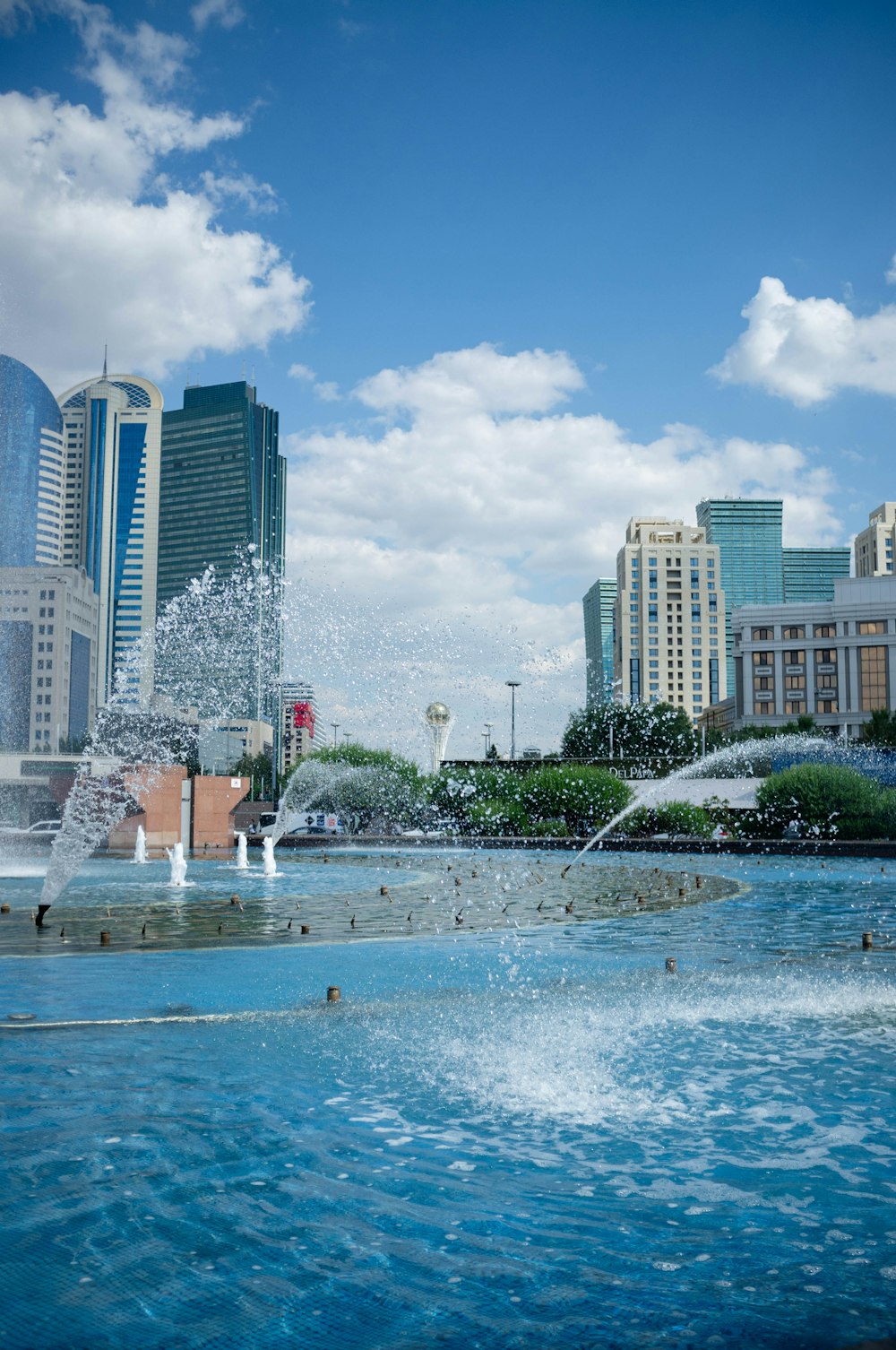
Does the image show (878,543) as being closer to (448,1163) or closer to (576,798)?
(576,798)

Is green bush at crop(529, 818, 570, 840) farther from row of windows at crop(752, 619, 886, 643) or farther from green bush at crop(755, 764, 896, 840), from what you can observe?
row of windows at crop(752, 619, 886, 643)

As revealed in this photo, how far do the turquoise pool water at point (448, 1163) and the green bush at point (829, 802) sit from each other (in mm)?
32048

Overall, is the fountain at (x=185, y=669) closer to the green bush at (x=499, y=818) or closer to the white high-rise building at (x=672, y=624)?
the green bush at (x=499, y=818)

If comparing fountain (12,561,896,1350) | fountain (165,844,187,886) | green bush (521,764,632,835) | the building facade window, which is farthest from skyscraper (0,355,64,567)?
the building facade window

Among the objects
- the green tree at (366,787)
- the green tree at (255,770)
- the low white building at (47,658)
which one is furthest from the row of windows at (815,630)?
the low white building at (47,658)

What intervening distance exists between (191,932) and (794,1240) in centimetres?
1279

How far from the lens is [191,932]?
55.8 ft

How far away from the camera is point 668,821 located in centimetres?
4550

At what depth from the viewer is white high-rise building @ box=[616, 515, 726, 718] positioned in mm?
164750

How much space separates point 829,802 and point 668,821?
21.4ft

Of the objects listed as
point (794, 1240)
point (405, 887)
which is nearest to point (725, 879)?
point (405, 887)

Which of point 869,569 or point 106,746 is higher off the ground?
point 869,569

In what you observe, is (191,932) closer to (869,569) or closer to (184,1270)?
(184,1270)

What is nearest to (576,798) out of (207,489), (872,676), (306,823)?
(306,823)
